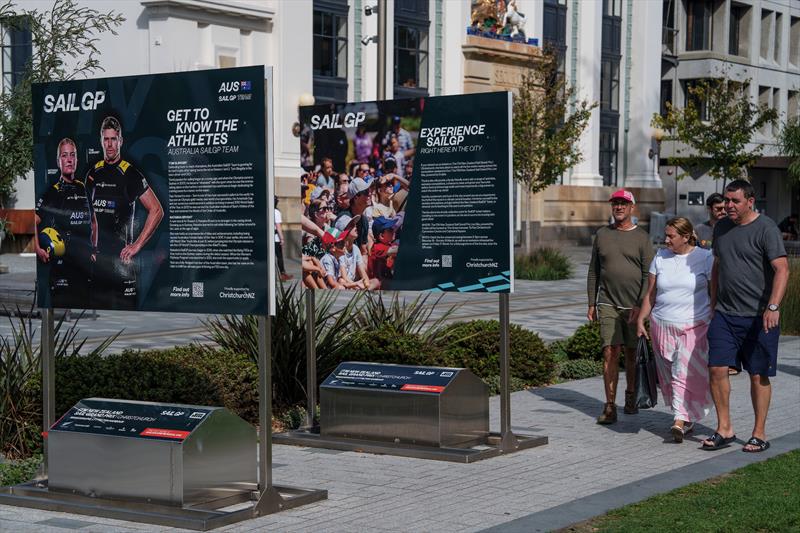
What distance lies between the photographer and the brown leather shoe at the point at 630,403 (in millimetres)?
11695

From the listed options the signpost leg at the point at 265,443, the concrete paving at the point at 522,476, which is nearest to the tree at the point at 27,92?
the concrete paving at the point at 522,476

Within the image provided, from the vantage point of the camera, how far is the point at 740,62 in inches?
2591

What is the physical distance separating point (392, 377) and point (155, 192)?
2889mm

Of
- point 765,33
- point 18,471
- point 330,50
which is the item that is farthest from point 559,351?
point 765,33

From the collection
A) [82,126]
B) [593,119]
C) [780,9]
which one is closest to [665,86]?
[780,9]

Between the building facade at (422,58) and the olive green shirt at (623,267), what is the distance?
25.2m

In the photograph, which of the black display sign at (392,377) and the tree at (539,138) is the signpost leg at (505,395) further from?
the tree at (539,138)

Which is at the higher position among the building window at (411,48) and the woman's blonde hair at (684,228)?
the building window at (411,48)

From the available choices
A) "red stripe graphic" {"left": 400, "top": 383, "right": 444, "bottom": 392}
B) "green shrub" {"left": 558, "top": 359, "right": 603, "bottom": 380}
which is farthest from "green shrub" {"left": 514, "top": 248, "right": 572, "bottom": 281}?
"red stripe graphic" {"left": 400, "top": 383, "right": 444, "bottom": 392}

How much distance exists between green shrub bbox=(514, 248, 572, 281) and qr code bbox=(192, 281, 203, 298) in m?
25.7

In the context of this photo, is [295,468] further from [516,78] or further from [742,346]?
[516,78]

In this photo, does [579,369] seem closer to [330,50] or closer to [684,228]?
[684,228]

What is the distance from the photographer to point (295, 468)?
929 cm

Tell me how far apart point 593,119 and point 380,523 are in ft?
154
